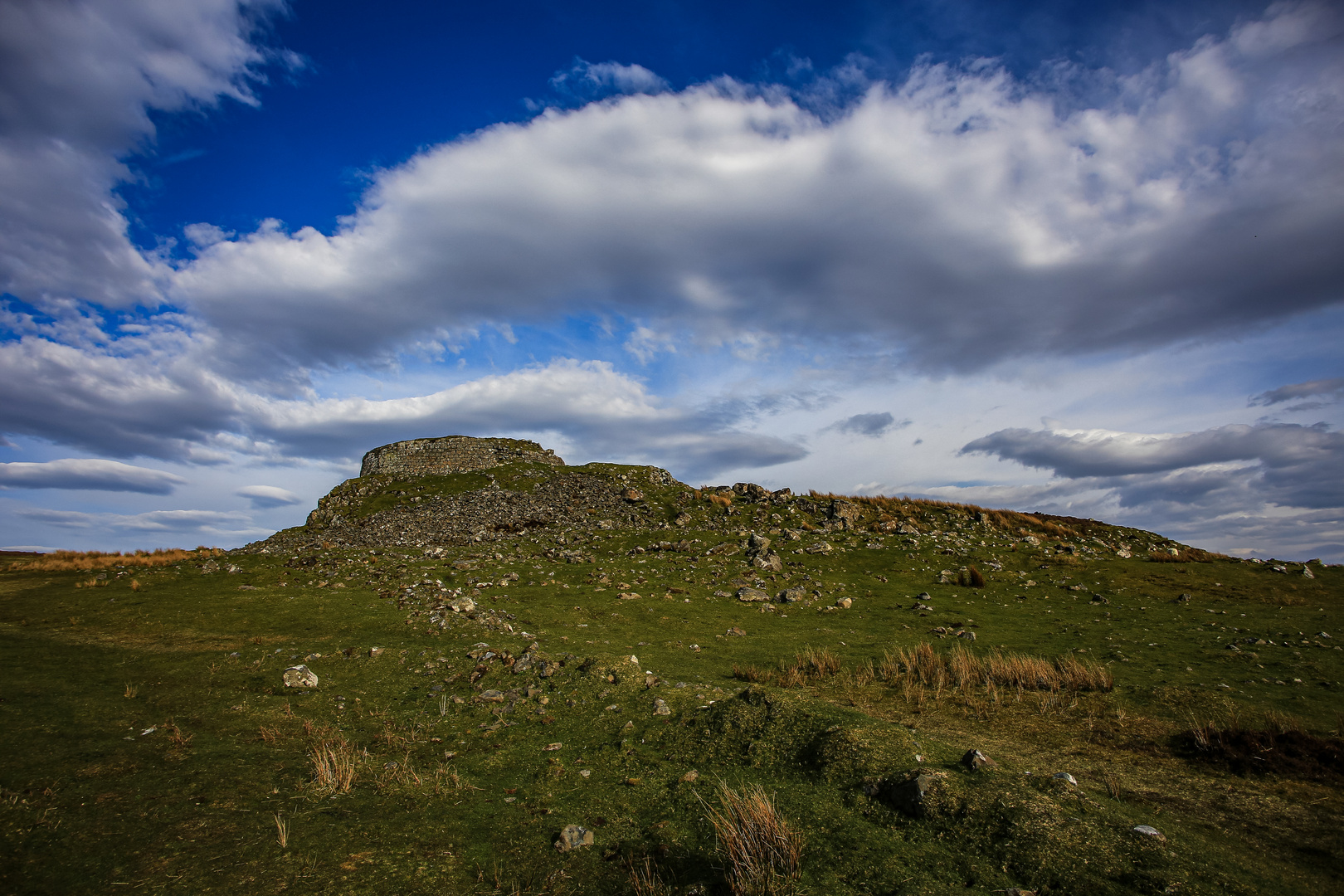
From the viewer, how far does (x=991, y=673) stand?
1102 centimetres

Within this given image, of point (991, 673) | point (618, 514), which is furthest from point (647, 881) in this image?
point (618, 514)

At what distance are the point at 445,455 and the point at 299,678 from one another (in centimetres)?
3922

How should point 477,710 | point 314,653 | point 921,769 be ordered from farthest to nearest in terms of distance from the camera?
1. point 314,653
2. point 477,710
3. point 921,769

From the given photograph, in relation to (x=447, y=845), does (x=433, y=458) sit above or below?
above

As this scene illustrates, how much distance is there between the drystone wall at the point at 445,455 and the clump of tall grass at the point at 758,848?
43.0m

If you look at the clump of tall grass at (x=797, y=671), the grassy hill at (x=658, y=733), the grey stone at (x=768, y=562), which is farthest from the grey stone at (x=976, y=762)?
the grey stone at (x=768, y=562)

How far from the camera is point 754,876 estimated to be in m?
4.50

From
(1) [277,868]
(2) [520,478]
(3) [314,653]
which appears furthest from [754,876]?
(2) [520,478]

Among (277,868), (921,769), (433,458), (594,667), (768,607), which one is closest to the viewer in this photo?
(277,868)

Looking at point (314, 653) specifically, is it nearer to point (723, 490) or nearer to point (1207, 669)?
point (1207, 669)

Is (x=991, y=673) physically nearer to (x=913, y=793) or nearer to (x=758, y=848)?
(x=913, y=793)

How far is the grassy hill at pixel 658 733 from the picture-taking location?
4.98 meters

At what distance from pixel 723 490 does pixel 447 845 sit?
1155 inches

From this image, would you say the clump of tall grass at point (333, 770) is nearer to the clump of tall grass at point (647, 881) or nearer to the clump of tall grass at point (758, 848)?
the clump of tall grass at point (647, 881)
